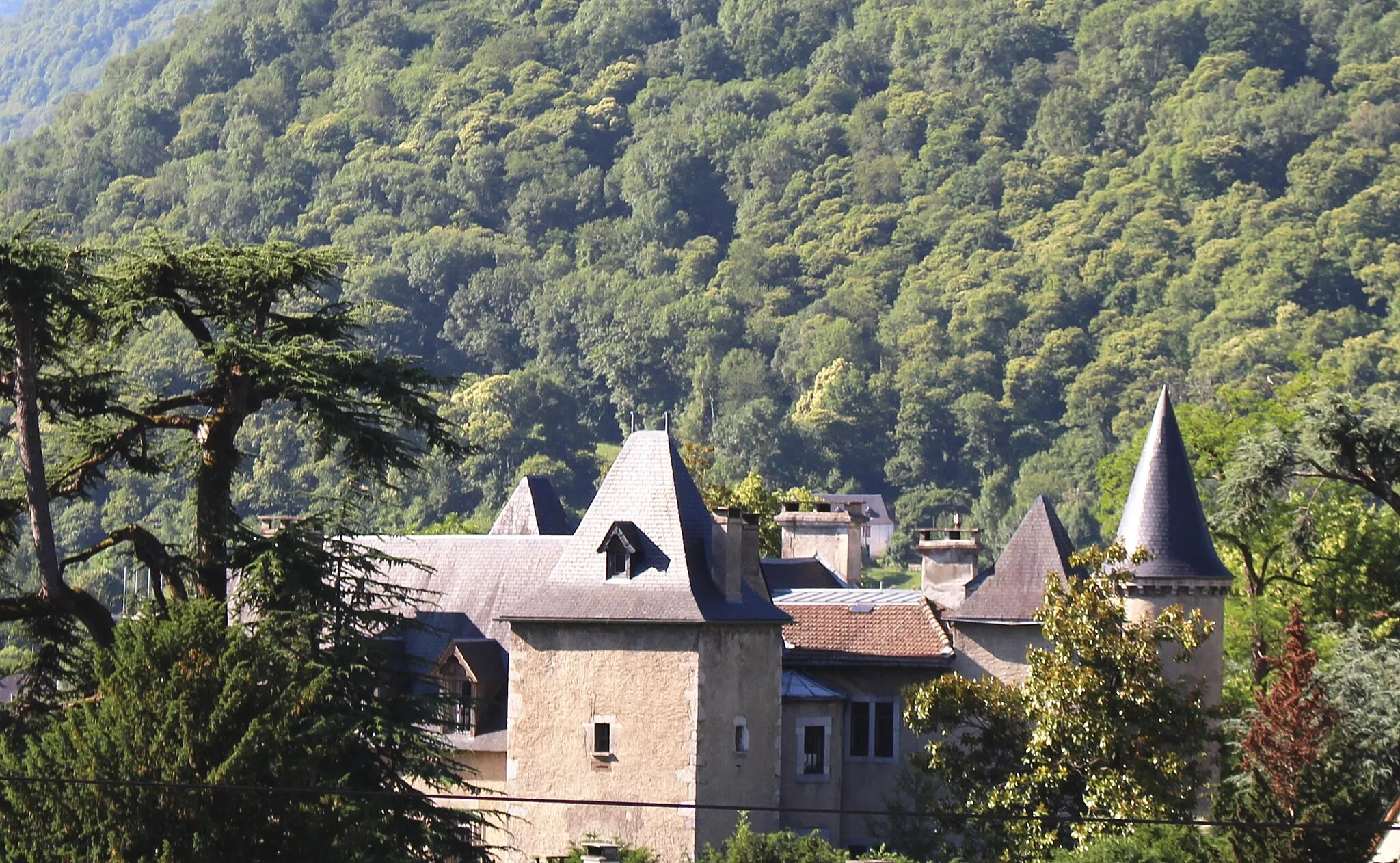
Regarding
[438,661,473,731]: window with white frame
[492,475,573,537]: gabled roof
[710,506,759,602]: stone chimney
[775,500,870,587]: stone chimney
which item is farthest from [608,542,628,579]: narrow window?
[775,500,870,587]: stone chimney

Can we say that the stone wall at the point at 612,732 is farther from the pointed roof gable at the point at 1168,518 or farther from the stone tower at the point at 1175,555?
the pointed roof gable at the point at 1168,518

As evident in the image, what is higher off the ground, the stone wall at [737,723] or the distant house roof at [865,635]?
the distant house roof at [865,635]

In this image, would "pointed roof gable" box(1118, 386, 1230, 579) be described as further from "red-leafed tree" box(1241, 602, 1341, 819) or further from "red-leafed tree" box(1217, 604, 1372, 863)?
"red-leafed tree" box(1241, 602, 1341, 819)

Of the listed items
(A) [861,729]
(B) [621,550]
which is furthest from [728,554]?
(A) [861,729]

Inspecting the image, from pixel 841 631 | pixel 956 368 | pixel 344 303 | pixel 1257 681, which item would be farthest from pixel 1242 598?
pixel 956 368

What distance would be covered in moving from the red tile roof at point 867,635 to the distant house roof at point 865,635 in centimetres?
1

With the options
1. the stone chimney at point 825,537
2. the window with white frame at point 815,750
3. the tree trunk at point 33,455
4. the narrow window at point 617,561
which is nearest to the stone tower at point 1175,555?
the window with white frame at point 815,750

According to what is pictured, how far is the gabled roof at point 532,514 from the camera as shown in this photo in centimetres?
5338

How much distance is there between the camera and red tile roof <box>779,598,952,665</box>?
4572 cm

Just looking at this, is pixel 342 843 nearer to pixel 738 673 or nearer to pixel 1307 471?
pixel 738 673

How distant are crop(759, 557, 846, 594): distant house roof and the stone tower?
11403 mm

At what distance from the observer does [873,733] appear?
45.6m

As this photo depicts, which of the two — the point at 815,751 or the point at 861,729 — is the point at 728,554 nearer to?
the point at 815,751

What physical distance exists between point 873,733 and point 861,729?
0.24 m
